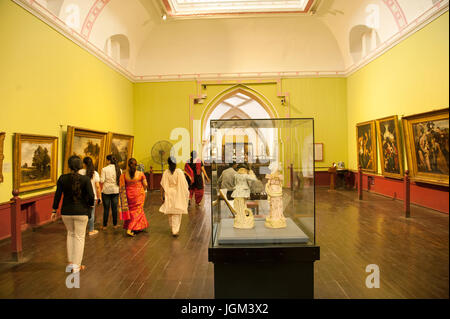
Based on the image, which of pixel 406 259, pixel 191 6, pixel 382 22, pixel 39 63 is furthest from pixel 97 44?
pixel 406 259

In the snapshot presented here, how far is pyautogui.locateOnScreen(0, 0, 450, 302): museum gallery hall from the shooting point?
280 centimetres

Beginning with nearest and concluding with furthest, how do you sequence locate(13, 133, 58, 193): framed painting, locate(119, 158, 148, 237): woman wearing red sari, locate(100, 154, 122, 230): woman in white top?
locate(119, 158, 148, 237): woman wearing red sari → locate(13, 133, 58, 193): framed painting → locate(100, 154, 122, 230): woman in white top

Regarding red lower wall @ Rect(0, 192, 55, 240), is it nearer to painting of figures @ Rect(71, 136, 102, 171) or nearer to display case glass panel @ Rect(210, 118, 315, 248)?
painting of figures @ Rect(71, 136, 102, 171)

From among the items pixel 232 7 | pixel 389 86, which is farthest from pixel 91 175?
pixel 389 86

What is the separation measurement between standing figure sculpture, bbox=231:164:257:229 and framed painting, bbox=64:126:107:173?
19.5 feet

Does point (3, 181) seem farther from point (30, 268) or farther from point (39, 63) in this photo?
point (39, 63)

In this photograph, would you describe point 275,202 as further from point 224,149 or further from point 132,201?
point 132,201

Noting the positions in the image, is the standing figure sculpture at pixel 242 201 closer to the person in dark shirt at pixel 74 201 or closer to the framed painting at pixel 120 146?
the person in dark shirt at pixel 74 201

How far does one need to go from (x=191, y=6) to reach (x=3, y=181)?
9.08 m

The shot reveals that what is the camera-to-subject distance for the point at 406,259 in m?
4.02

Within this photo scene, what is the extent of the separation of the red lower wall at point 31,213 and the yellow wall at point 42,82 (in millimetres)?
274

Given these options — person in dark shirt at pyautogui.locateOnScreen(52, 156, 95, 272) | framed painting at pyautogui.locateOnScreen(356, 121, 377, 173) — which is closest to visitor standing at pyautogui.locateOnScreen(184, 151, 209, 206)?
person in dark shirt at pyautogui.locateOnScreen(52, 156, 95, 272)

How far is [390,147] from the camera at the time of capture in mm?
8938

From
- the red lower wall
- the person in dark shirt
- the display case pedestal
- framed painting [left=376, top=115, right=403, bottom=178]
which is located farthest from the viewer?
framed painting [left=376, top=115, right=403, bottom=178]
